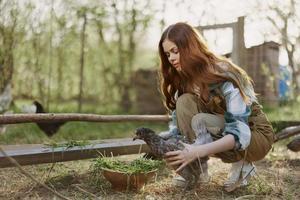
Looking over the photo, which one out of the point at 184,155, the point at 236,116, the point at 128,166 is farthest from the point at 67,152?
the point at 236,116

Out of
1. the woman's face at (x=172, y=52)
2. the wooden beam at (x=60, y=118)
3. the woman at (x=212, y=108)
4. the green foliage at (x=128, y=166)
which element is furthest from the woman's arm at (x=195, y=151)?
the wooden beam at (x=60, y=118)

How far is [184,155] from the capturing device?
2.41 m

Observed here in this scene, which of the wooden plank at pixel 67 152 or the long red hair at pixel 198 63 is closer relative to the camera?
the long red hair at pixel 198 63

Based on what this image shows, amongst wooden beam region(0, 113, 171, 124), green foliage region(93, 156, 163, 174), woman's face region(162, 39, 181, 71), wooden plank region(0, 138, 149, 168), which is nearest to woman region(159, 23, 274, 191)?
woman's face region(162, 39, 181, 71)

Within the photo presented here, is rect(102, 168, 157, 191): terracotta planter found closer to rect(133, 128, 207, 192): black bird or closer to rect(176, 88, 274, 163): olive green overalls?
rect(133, 128, 207, 192): black bird

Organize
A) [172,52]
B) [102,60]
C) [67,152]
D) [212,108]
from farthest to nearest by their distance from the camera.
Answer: [102,60]
[67,152]
[212,108]
[172,52]

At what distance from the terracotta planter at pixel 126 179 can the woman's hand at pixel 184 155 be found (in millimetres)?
349

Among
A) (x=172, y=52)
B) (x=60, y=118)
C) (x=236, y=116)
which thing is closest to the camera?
(x=236, y=116)

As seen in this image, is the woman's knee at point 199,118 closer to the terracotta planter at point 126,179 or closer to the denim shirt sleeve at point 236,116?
the denim shirt sleeve at point 236,116

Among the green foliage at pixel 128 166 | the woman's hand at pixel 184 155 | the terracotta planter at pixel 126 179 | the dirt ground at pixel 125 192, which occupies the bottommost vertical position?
the dirt ground at pixel 125 192

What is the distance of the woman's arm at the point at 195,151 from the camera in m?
2.40

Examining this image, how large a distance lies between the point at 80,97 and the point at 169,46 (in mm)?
4679

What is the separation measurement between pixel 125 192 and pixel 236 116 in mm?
889

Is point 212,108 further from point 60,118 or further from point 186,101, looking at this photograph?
point 60,118
